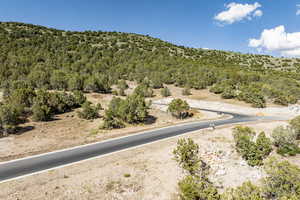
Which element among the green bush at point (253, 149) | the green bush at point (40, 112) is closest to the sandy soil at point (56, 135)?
the green bush at point (40, 112)

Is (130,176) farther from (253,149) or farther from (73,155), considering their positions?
(253,149)

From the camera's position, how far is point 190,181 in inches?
350

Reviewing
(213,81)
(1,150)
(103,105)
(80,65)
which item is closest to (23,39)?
(80,65)

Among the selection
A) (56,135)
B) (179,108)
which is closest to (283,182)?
(179,108)

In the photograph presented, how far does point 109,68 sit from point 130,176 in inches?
1963

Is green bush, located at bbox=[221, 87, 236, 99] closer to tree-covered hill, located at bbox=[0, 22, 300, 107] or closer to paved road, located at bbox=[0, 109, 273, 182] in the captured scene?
tree-covered hill, located at bbox=[0, 22, 300, 107]

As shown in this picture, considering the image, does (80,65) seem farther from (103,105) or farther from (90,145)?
(90,145)

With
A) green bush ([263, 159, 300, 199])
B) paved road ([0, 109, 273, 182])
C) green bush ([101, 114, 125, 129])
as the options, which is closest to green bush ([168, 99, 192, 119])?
paved road ([0, 109, 273, 182])

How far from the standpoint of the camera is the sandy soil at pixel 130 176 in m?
9.55

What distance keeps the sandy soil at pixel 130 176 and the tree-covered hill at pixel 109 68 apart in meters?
26.0

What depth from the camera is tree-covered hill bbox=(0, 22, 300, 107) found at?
38.3 m

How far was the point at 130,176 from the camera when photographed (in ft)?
37.2

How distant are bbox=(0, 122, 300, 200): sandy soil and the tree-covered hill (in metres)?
26.0

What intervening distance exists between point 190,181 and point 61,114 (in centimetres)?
2378
